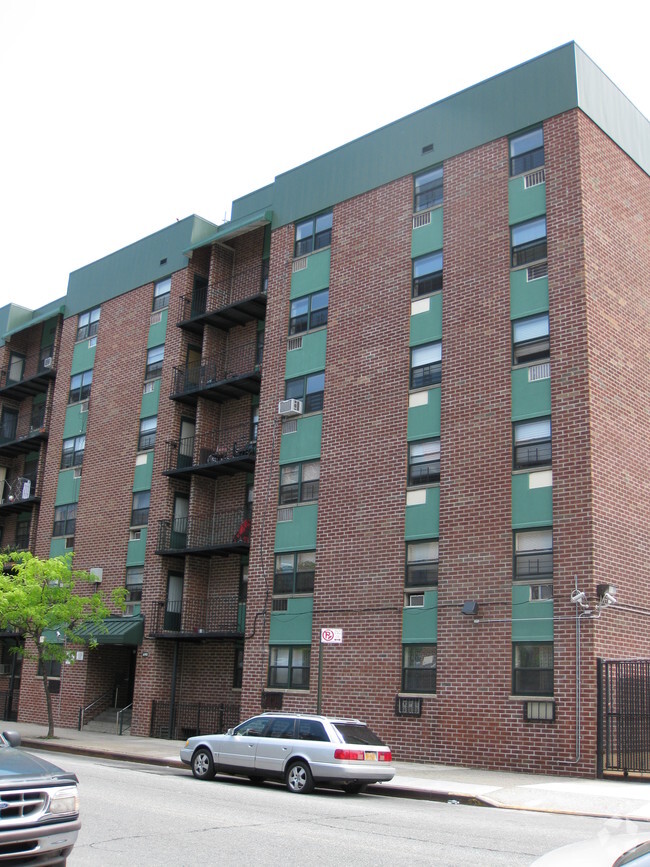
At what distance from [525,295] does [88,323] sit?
22.0 metres

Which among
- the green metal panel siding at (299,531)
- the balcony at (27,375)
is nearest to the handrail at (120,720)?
the green metal panel siding at (299,531)

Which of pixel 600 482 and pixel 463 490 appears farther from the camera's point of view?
pixel 463 490

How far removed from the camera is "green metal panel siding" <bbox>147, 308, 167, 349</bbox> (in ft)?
116

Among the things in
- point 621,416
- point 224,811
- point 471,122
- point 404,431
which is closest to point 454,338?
point 404,431

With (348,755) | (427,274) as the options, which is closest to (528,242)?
(427,274)

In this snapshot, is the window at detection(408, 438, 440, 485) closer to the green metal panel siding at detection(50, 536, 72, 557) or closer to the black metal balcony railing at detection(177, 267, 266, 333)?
the black metal balcony railing at detection(177, 267, 266, 333)

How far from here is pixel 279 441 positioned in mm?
28781

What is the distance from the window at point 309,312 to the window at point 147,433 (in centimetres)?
771

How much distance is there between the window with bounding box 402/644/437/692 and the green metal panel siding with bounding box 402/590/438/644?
0.60ft

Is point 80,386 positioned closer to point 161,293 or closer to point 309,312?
point 161,293

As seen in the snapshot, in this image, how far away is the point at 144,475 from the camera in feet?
112

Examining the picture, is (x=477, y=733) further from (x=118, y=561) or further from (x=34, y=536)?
(x=34, y=536)

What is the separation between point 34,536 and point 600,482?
86.6 ft

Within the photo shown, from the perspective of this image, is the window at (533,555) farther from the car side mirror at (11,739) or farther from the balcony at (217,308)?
the car side mirror at (11,739)
